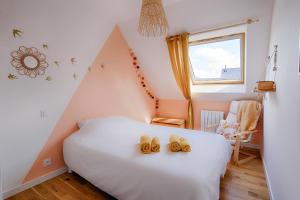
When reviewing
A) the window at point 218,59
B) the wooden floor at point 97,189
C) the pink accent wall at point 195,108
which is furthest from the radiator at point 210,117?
the wooden floor at point 97,189

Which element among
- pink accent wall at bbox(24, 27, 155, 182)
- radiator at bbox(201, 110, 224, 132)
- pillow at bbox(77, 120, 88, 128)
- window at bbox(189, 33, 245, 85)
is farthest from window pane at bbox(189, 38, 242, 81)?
pillow at bbox(77, 120, 88, 128)

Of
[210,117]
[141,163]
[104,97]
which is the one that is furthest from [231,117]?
[104,97]

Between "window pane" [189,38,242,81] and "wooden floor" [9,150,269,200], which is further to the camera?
"window pane" [189,38,242,81]

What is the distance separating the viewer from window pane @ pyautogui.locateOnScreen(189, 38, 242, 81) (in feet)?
10.3

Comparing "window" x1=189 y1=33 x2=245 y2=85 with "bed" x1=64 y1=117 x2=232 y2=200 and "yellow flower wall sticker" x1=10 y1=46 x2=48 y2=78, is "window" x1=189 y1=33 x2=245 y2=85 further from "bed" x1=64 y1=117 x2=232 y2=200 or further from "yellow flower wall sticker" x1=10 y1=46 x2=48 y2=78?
"yellow flower wall sticker" x1=10 y1=46 x2=48 y2=78

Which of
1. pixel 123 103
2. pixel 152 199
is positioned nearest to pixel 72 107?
pixel 123 103

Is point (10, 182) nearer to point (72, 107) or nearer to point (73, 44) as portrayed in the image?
point (72, 107)

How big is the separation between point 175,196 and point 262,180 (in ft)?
5.15

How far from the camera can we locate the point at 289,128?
1.29 m

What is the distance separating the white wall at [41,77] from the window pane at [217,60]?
171 centimetres

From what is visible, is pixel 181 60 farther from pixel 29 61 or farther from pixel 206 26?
pixel 29 61

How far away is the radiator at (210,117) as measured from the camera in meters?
3.54

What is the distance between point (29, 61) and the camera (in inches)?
82.4

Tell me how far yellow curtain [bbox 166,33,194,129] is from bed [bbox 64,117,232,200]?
1.26m
